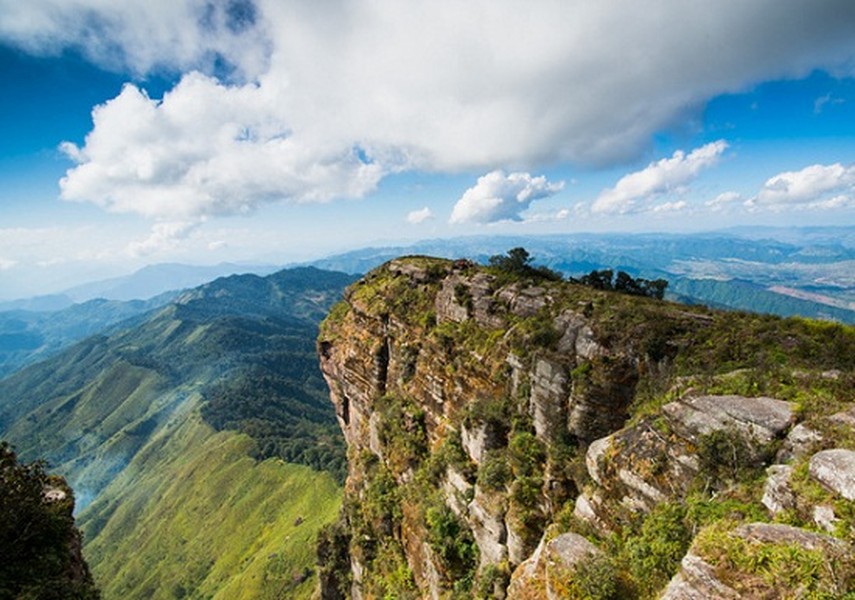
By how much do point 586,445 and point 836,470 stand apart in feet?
43.9

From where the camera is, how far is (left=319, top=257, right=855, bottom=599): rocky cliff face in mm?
13328

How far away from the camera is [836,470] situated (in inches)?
488

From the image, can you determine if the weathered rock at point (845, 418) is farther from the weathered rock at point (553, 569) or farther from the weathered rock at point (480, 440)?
the weathered rock at point (480, 440)

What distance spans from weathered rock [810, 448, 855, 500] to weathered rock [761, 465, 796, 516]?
0.82 meters

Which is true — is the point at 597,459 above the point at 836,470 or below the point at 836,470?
below

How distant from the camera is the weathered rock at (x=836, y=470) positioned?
1199 cm

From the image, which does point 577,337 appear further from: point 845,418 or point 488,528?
point 488,528

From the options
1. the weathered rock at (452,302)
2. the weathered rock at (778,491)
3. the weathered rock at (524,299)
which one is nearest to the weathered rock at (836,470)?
the weathered rock at (778,491)

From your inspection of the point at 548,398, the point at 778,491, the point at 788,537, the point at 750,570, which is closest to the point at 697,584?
the point at 750,570

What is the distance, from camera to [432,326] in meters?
43.4

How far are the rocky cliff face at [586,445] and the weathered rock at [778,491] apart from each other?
0.17 ft

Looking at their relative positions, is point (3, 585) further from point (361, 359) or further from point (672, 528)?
point (361, 359)

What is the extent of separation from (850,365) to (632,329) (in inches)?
377

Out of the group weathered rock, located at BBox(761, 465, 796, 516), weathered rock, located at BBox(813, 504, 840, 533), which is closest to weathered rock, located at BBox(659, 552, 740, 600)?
weathered rock, located at BBox(813, 504, 840, 533)
